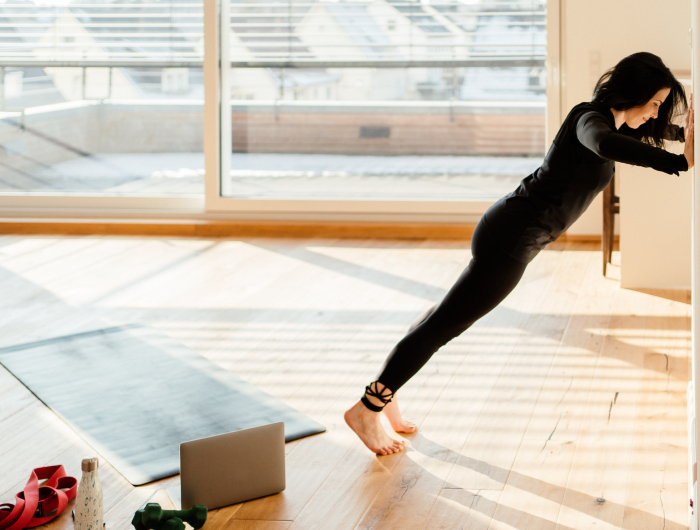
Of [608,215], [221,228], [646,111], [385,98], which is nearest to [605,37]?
[608,215]

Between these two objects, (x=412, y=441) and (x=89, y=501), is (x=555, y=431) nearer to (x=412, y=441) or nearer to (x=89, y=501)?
(x=412, y=441)

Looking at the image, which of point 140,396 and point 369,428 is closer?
point 369,428

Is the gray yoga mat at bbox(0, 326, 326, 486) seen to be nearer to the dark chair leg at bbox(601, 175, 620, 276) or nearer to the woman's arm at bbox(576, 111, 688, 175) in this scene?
the woman's arm at bbox(576, 111, 688, 175)

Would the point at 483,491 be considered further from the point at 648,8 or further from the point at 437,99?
the point at 437,99

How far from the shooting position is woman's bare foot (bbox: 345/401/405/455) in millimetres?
2273

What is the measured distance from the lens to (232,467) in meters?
2.00

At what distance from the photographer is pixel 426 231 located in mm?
5266

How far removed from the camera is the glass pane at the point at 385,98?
5.31 m

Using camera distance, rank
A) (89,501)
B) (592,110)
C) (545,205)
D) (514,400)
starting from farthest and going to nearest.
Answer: (514,400) → (545,205) → (592,110) → (89,501)

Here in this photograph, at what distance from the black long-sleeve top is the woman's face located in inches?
2.1

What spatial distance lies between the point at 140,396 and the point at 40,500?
0.76 meters

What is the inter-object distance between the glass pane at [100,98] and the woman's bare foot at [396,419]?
11.9ft

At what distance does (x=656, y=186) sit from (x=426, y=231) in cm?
168

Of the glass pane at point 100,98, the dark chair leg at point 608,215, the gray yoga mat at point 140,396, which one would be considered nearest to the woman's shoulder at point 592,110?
the gray yoga mat at point 140,396
